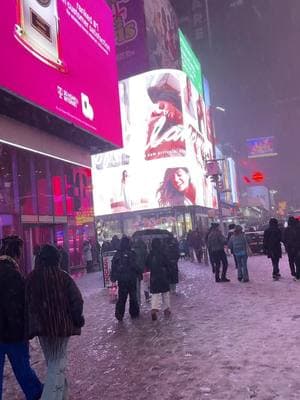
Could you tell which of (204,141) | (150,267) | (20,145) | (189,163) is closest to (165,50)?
(204,141)

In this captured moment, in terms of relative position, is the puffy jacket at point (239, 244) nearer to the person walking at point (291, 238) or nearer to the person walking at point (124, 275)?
the person walking at point (291, 238)

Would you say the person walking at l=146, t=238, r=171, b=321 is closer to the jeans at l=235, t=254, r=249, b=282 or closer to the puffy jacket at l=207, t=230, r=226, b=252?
the jeans at l=235, t=254, r=249, b=282

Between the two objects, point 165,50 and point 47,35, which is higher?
point 165,50

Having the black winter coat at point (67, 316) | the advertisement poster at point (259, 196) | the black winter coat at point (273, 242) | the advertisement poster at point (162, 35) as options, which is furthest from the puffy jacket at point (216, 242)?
the advertisement poster at point (259, 196)

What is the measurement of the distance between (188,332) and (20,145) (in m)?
13.4

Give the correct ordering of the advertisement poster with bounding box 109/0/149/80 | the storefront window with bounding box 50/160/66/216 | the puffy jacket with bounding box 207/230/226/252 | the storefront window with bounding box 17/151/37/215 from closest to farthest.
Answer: the puffy jacket with bounding box 207/230/226/252, the storefront window with bounding box 17/151/37/215, the storefront window with bounding box 50/160/66/216, the advertisement poster with bounding box 109/0/149/80

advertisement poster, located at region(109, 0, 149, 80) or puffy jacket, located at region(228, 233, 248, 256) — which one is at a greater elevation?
advertisement poster, located at region(109, 0, 149, 80)

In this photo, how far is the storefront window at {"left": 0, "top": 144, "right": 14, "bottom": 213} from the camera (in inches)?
699

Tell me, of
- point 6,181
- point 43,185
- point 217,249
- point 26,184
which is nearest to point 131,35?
point 43,185

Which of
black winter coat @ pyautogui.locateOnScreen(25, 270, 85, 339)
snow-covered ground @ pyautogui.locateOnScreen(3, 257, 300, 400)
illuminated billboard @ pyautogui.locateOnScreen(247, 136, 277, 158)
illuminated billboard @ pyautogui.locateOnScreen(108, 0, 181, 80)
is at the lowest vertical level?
snow-covered ground @ pyautogui.locateOnScreen(3, 257, 300, 400)

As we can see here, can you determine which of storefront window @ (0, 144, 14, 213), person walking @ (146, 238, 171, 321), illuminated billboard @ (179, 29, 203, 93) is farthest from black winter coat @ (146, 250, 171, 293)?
illuminated billboard @ (179, 29, 203, 93)

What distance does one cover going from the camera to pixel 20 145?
60.6 feet

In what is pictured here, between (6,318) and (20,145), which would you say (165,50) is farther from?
(6,318)

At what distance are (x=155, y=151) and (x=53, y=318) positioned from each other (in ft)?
138
